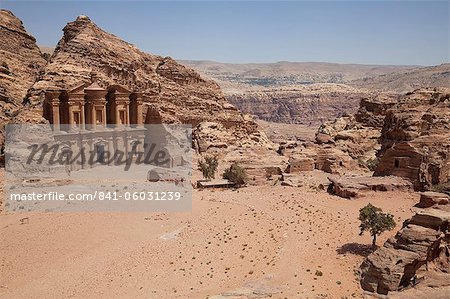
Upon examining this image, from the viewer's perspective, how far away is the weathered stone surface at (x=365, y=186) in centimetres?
2620

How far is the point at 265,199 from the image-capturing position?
26.0 m

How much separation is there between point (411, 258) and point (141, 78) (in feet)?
115

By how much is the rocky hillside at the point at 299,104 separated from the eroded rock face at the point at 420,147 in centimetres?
8682

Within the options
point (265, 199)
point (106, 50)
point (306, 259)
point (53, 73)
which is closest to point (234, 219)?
point (265, 199)

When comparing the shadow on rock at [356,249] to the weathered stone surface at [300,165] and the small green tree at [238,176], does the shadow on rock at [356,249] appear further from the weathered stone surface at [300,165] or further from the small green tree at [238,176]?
the weathered stone surface at [300,165]

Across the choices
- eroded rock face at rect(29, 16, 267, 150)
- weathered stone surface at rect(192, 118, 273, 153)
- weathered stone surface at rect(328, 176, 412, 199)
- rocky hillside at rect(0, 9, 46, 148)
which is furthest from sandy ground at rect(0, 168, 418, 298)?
weathered stone surface at rect(192, 118, 273, 153)

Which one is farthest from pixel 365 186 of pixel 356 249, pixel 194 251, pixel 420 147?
pixel 194 251

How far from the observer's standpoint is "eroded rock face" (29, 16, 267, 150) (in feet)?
122

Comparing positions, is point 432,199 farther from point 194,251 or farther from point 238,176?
point 238,176

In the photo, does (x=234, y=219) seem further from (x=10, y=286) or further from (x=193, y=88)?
(x=193, y=88)

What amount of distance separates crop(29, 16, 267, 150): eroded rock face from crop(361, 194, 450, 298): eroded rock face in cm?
2887

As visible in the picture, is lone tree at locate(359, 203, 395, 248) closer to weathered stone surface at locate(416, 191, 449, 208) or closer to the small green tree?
weathered stone surface at locate(416, 191, 449, 208)

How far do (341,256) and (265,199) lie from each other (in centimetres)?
934

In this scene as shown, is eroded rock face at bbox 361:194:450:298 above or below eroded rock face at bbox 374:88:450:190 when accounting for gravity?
below
